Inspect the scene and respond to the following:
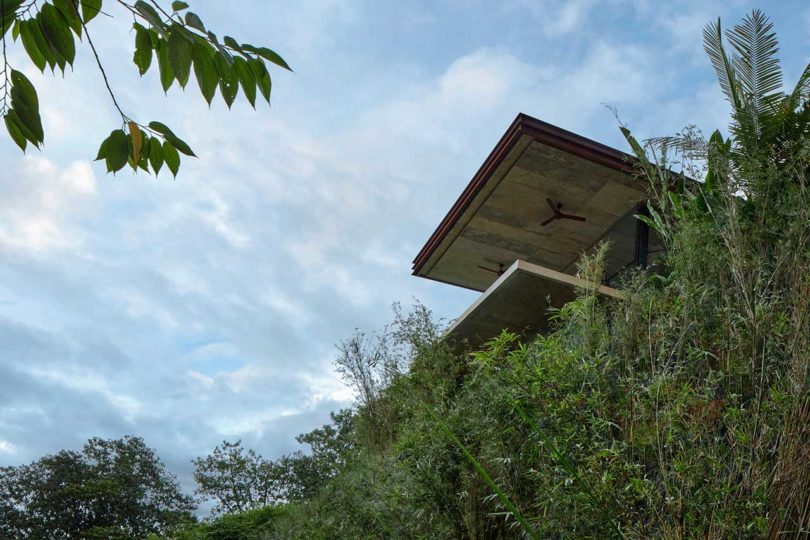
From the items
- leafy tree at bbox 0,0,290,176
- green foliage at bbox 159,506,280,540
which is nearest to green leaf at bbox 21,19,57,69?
leafy tree at bbox 0,0,290,176

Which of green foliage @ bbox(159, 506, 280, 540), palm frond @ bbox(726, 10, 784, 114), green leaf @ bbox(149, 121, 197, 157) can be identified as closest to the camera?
green leaf @ bbox(149, 121, 197, 157)

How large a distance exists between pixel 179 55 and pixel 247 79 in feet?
0.58

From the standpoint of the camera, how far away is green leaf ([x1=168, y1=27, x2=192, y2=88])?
138cm

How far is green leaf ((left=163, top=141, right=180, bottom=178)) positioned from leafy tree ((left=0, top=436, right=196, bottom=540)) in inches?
967

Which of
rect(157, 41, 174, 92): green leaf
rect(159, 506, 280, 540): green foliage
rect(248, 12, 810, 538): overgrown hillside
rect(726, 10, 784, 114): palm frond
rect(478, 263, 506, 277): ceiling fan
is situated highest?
rect(478, 263, 506, 277): ceiling fan

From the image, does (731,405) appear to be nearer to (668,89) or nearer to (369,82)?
(668,89)

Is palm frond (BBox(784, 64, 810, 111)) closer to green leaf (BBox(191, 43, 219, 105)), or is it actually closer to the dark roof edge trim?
the dark roof edge trim

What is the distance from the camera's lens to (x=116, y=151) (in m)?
1.52

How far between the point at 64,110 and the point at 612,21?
239 centimetres

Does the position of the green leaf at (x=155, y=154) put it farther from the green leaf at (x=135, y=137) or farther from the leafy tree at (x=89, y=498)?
the leafy tree at (x=89, y=498)

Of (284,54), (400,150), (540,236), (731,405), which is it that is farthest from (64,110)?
(540,236)

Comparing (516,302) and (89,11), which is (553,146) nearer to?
(516,302)

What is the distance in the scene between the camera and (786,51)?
6422mm

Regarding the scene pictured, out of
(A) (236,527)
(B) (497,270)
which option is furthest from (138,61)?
(A) (236,527)
